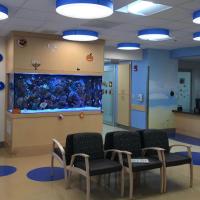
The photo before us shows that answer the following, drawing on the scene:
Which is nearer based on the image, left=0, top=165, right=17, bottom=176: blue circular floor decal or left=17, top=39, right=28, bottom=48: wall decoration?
left=0, top=165, right=17, bottom=176: blue circular floor decal

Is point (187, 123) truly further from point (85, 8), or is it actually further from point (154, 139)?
point (85, 8)

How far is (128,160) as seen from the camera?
379 centimetres

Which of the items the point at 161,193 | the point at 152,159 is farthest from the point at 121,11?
the point at 161,193

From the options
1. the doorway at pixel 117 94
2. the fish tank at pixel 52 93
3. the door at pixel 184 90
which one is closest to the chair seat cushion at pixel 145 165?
the fish tank at pixel 52 93

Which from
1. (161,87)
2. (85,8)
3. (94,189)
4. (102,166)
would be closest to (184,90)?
(161,87)

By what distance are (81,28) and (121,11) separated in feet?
4.60

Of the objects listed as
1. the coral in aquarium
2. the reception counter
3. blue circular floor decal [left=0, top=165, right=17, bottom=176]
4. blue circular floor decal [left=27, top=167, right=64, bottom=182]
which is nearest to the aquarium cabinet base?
the coral in aquarium

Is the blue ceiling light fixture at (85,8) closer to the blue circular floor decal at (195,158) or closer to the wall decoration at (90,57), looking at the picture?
the wall decoration at (90,57)

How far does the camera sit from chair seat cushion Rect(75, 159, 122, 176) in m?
3.64

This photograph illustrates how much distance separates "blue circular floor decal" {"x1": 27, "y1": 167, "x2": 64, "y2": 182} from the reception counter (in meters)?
4.55

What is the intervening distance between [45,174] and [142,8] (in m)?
3.05

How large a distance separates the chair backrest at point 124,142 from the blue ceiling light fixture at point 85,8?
179 centimetres

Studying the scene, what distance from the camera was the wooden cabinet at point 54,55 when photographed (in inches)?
230

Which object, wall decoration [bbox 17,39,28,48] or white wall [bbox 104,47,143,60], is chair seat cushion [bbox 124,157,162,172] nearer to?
wall decoration [bbox 17,39,28,48]
